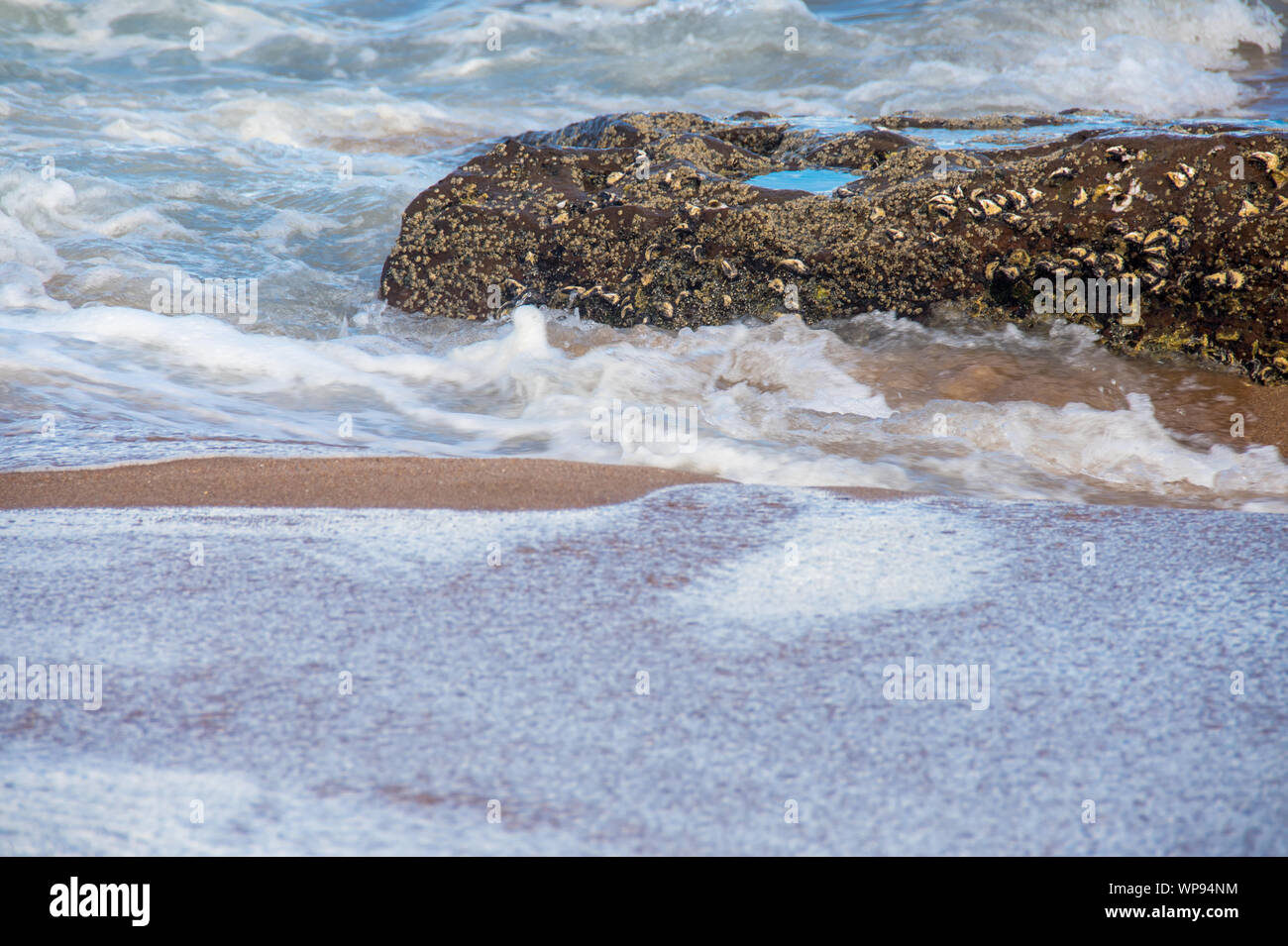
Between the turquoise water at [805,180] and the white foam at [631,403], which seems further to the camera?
the turquoise water at [805,180]

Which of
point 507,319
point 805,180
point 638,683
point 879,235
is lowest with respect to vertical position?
point 638,683

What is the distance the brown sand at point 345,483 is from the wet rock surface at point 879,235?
6.59ft

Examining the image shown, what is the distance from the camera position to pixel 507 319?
17.4ft

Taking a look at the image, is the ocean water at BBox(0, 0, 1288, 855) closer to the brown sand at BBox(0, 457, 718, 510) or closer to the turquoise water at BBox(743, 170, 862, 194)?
the brown sand at BBox(0, 457, 718, 510)

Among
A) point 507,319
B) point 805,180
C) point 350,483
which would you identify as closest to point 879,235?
point 805,180

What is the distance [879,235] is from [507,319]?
→ 1946mm

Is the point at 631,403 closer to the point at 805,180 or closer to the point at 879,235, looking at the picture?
the point at 879,235

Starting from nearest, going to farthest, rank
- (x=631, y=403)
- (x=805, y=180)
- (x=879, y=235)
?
(x=631, y=403) < (x=879, y=235) < (x=805, y=180)

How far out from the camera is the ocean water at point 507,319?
376 cm

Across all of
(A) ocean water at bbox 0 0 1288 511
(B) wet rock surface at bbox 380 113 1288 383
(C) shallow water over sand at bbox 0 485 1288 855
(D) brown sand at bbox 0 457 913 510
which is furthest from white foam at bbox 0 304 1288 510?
(C) shallow water over sand at bbox 0 485 1288 855

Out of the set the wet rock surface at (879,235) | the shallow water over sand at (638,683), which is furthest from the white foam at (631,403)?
the shallow water over sand at (638,683)

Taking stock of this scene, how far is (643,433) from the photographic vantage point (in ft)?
12.3

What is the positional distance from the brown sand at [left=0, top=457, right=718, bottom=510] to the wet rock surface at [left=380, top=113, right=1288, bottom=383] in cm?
201

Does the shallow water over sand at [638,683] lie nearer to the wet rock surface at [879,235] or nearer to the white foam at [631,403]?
the white foam at [631,403]
